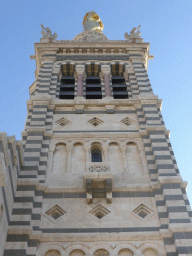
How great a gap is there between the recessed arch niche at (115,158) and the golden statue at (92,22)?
67.3 ft

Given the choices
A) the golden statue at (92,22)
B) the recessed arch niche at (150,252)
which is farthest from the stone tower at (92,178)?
the golden statue at (92,22)

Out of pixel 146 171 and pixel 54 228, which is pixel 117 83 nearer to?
pixel 146 171

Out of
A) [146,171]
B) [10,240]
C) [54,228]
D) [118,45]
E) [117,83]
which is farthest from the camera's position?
[118,45]

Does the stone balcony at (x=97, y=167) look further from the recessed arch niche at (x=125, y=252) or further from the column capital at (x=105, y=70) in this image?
the column capital at (x=105, y=70)

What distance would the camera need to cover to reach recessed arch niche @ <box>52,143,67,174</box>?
15.2m

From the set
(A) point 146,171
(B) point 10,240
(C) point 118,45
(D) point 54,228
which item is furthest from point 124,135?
(C) point 118,45

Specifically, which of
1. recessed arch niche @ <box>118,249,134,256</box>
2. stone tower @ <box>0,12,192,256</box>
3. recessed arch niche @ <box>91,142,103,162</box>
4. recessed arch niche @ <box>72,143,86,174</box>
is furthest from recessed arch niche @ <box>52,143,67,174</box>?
recessed arch niche @ <box>118,249,134,256</box>

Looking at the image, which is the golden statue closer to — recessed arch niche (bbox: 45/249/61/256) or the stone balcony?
the stone balcony

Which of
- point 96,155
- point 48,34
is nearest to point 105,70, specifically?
point 48,34

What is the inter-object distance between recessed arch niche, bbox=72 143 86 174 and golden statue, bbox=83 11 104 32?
20545mm

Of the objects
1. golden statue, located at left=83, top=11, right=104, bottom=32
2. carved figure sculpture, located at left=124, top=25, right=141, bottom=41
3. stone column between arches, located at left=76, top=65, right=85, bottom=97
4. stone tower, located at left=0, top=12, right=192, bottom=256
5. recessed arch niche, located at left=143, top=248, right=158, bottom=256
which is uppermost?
golden statue, located at left=83, top=11, right=104, bottom=32

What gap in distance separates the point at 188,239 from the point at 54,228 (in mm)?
4104

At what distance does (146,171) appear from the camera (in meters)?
15.1

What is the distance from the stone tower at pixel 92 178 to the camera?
474 inches
